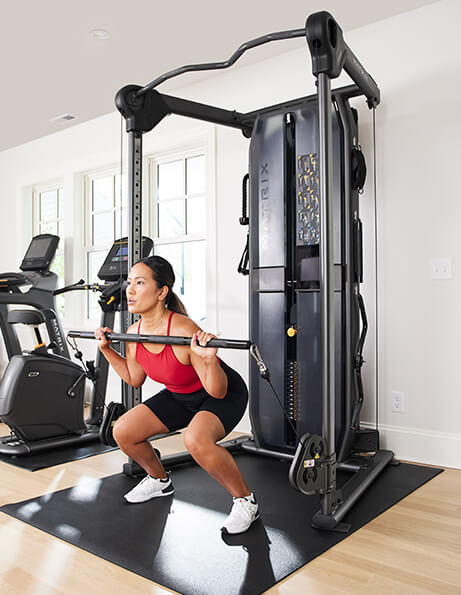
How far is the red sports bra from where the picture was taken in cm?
238

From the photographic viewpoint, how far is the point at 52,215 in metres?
5.73

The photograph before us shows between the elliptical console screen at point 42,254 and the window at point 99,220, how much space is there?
22.2 inches

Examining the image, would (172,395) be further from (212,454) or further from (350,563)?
(350,563)

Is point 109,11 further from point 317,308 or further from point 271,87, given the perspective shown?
point 317,308

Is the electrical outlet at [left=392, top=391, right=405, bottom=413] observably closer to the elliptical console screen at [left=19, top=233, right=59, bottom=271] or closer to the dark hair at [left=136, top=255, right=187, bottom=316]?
the dark hair at [left=136, top=255, right=187, bottom=316]

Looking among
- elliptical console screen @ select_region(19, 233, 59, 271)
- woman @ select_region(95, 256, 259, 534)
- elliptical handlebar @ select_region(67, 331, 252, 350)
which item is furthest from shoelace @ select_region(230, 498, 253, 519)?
elliptical console screen @ select_region(19, 233, 59, 271)

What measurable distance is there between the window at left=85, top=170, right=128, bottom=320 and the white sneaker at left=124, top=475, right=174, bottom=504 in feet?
9.29

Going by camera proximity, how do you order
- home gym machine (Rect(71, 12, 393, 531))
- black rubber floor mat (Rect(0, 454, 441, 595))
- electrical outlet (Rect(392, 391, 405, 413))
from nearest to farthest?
1. black rubber floor mat (Rect(0, 454, 441, 595))
2. home gym machine (Rect(71, 12, 393, 531))
3. electrical outlet (Rect(392, 391, 405, 413))

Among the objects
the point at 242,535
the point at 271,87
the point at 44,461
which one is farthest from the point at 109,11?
the point at 242,535

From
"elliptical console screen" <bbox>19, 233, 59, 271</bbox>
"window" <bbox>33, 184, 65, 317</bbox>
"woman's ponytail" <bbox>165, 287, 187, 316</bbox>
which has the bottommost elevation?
"woman's ponytail" <bbox>165, 287, 187, 316</bbox>

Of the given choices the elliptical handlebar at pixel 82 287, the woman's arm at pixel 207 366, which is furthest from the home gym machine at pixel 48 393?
the woman's arm at pixel 207 366

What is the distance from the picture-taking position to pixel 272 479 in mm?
2846

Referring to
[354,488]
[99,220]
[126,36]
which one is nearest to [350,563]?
[354,488]

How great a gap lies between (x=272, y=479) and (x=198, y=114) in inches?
81.2
